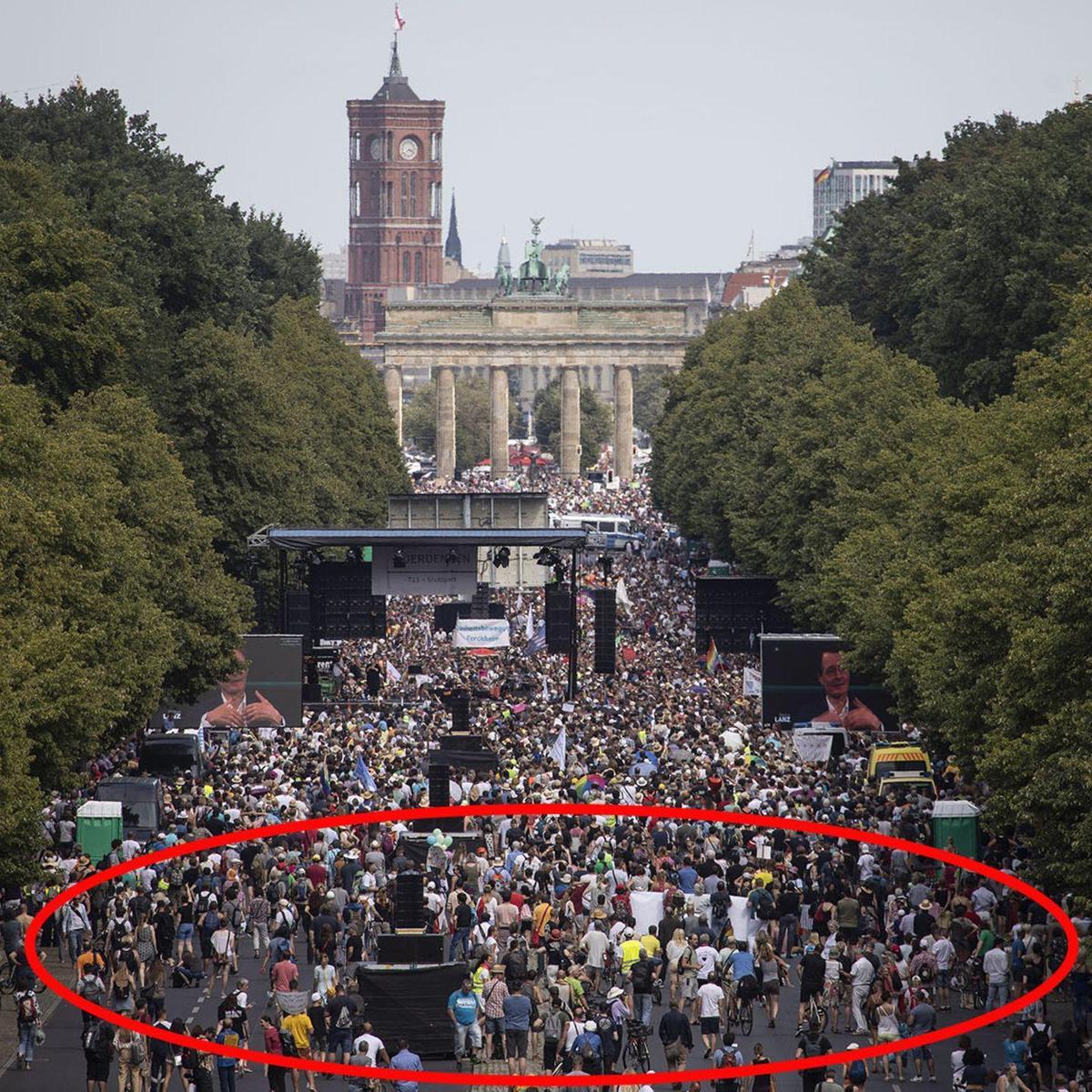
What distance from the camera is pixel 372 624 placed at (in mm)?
73750

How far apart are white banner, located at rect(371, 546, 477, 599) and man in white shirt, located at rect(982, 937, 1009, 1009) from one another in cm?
3856

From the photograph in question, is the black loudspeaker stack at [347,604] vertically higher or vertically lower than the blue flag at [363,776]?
higher

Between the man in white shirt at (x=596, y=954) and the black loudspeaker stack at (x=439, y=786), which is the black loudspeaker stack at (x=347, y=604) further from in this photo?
the man in white shirt at (x=596, y=954)

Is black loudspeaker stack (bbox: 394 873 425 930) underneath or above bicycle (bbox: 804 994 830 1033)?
above

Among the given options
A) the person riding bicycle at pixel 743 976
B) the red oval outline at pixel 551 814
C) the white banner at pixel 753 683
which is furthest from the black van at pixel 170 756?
the person riding bicycle at pixel 743 976

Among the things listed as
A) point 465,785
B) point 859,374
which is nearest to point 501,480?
point 859,374

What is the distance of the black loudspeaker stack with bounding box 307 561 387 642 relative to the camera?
241 ft

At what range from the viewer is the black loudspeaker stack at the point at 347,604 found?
73.5 meters

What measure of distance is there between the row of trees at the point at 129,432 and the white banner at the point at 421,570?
14.0 ft

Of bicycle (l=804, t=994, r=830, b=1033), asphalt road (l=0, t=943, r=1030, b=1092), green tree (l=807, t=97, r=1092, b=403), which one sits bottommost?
asphalt road (l=0, t=943, r=1030, b=1092)

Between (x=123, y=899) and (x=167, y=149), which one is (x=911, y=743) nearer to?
(x=123, y=899)

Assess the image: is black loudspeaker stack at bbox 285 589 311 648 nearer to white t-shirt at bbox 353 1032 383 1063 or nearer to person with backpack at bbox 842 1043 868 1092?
white t-shirt at bbox 353 1032 383 1063

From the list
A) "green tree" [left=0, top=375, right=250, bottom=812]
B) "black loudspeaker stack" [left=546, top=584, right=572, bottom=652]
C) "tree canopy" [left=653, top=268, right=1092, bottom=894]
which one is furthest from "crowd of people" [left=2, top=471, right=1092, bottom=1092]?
"black loudspeaker stack" [left=546, top=584, right=572, bottom=652]

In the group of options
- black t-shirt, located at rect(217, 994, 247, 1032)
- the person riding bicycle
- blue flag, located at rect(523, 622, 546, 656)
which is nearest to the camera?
black t-shirt, located at rect(217, 994, 247, 1032)
